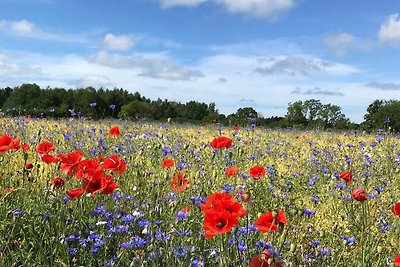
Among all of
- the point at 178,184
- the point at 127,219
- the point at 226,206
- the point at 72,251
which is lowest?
the point at 72,251

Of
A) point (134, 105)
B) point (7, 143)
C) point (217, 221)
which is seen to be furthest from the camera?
point (134, 105)

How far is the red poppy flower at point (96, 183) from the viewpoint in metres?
2.32

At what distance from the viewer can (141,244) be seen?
7.60 feet

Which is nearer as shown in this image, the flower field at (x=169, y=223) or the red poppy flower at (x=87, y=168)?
the flower field at (x=169, y=223)

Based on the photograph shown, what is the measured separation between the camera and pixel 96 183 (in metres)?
2.37

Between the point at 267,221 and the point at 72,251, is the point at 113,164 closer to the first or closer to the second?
the point at 72,251

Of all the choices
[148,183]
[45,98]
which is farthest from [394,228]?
[45,98]

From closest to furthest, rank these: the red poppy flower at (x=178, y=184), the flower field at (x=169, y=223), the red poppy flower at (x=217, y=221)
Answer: the red poppy flower at (x=217, y=221)
the flower field at (x=169, y=223)
the red poppy flower at (x=178, y=184)

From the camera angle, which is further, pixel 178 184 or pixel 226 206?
pixel 178 184

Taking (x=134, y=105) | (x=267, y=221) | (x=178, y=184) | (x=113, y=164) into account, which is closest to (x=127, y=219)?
(x=113, y=164)

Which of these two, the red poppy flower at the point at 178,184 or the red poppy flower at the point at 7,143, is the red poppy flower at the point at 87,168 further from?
the red poppy flower at the point at 178,184

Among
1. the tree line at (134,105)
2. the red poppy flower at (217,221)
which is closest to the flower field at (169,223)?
the red poppy flower at (217,221)

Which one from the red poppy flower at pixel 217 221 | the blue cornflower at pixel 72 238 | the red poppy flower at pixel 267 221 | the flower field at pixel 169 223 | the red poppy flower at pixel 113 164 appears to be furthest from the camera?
the red poppy flower at pixel 113 164

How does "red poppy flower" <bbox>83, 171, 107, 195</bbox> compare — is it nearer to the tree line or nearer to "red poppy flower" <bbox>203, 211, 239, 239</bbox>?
"red poppy flower" <bbox>203, 211, 239, 239</bbox>
